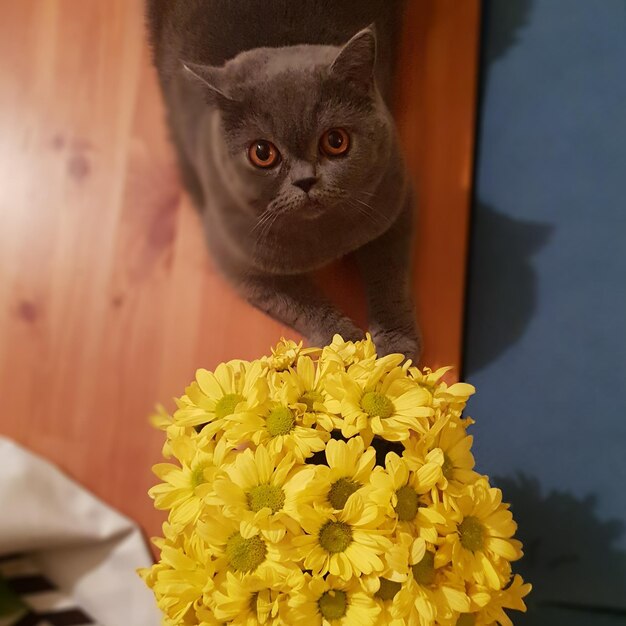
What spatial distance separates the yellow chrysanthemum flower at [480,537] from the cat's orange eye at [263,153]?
445 mm

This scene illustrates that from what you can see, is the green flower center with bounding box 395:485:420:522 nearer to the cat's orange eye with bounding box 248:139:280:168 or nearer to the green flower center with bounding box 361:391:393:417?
the green flower center with bounding box 361:391:393:417

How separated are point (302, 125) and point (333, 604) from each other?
516mm

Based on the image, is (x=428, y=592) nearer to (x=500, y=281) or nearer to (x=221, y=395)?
(x=221, y=395)

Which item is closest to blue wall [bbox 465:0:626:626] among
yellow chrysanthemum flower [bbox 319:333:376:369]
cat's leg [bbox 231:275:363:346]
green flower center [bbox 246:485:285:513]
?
cat's leg [bbox 231:275:363:346]

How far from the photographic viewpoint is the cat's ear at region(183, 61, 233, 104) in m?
0.68

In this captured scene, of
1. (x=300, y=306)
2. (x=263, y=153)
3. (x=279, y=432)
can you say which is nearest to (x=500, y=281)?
(x=300, y=306)

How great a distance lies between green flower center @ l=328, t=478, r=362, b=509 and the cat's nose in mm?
366

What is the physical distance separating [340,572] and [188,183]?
0.72 metres

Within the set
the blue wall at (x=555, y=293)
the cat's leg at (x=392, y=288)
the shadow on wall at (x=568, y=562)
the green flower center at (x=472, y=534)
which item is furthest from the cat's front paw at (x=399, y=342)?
the green flower center at (x=472, y=534)

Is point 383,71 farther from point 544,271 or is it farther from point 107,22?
point 107,22

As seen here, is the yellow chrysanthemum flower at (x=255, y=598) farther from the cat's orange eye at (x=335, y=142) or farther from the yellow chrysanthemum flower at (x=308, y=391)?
the cat's orange eye at (x=335, y=142)

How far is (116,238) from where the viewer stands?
1.00 meters

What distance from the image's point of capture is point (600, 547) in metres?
0.78

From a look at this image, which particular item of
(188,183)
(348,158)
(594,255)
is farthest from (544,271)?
(188,183)
